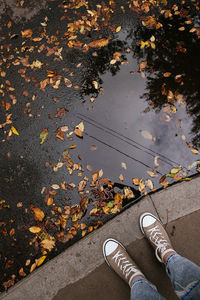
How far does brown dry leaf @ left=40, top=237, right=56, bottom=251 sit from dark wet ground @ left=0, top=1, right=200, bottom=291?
0.05ft

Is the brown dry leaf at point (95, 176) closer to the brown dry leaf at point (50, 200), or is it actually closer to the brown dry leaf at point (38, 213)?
the brown dry leaf at point (50, 200)

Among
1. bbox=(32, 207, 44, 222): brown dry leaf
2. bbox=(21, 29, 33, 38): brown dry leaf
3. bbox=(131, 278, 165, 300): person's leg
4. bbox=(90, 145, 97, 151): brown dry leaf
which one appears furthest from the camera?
bbox=(21, 29, 33, 38): brown dry leaf

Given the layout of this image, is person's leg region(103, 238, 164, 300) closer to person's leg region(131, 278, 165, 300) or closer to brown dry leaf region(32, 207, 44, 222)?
person's leg region(131, 278, 165, 300)

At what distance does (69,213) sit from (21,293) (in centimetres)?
100

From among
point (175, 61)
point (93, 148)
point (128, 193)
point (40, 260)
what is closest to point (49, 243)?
point (40, 260)

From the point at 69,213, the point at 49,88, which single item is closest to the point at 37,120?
the point at 49,88

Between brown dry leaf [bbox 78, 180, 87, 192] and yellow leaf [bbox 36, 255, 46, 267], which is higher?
brown dry leaf [bbox 78, 180, 87, 192]

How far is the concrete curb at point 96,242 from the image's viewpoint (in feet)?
7.33

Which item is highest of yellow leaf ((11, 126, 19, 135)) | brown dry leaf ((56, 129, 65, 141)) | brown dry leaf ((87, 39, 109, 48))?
brown dry leaf ((87, 39, 109, 48))

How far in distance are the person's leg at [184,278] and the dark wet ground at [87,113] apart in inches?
31.2

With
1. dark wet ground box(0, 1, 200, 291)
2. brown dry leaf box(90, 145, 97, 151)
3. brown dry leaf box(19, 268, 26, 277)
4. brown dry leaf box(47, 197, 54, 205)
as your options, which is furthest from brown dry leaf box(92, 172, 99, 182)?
brown dry leaf box(19, 268, 26, 277)

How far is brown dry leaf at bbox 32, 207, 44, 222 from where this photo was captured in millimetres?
2395

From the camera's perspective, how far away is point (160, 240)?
2.22 meters

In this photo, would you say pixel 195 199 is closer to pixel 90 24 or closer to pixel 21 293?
pixel 21 293
